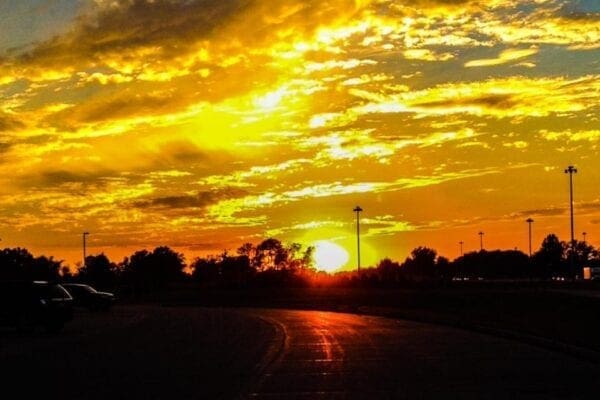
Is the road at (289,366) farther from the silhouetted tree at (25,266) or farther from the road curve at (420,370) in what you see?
the silhouetted tree at (25,266)

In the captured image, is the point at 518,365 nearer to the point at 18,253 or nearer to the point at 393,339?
the point at 393,339

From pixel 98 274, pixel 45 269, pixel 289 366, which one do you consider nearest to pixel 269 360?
Result: pixel 289 366

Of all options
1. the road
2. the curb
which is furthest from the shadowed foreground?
the curb

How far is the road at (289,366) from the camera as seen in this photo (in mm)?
15750

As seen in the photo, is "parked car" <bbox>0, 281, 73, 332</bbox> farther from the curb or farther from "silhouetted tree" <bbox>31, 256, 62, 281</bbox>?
"silhouetted tree" <bbox>31, 256, 62, 281</bbox>

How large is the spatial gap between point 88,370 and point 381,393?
24.8 ft

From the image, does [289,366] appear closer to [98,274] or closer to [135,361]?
[135,361]

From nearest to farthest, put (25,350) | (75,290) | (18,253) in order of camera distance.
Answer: (25,350) < (75,290) < (18,253)

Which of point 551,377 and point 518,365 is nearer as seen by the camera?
point 551,377

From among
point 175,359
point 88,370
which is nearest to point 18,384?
point 88,370

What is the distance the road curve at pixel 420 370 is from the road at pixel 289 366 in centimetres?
2

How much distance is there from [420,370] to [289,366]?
2.85 meters

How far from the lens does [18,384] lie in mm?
17531

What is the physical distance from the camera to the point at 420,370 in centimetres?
1927
